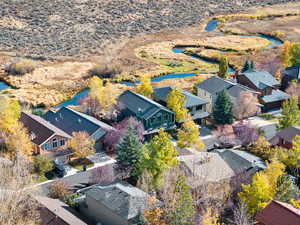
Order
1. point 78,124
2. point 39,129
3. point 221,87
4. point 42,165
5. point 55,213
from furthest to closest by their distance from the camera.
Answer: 1. point 221,87
2. point 78,124
3. point 39,129
4. point 42,165
5. point 55,213

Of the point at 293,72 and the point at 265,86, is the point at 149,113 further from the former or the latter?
the point at 293,72

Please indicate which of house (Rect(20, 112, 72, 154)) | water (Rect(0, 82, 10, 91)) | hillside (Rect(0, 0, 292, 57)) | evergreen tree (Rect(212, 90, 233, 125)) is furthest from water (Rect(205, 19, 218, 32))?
house (Rect(20, 112, 72, 154))

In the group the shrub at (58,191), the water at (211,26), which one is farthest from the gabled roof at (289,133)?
the water at (211,26)

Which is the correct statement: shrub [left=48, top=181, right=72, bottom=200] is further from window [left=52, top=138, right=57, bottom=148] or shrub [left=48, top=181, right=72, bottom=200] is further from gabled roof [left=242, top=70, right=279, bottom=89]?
gabled roof [left=242, top=70, right=279, bottom=89]

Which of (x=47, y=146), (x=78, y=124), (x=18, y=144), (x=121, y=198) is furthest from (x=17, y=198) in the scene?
(x=78, y=124)

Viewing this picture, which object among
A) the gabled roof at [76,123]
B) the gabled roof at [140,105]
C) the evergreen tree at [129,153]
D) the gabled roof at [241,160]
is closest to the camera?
the evergreen tree at [129,153]

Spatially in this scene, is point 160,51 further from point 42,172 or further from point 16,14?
point 42,172

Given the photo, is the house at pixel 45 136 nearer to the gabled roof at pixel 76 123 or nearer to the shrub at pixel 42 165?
the gabled roof at pixel 76 123
